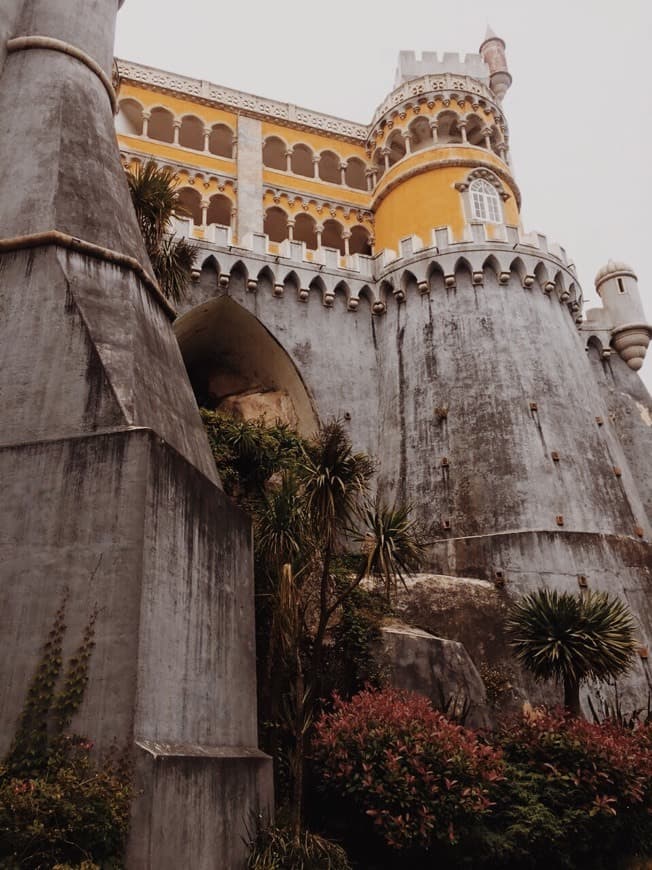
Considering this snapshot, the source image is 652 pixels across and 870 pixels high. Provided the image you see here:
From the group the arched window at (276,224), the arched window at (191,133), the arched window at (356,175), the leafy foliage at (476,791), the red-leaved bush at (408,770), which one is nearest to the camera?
the red-leaved bush at (408,770)

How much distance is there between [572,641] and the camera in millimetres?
13602

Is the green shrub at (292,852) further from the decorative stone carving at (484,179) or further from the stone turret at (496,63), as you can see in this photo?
the stone turret at (496,63)

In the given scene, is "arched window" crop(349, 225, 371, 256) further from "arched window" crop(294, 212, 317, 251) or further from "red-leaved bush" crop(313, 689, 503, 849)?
"red-leaved bush" crop(313, 689, 503, 849)

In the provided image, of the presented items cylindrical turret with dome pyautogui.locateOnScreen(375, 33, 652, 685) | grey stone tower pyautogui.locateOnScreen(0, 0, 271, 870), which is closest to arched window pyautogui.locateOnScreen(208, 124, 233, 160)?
cylindrical turret with dome pyautogui.locateOnScreen(375, 33, 652, 685)

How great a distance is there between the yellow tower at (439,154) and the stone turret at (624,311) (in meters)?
3.87

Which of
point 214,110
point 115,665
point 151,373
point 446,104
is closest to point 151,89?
point 214,110

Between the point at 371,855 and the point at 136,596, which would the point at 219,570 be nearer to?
the point at 136,596

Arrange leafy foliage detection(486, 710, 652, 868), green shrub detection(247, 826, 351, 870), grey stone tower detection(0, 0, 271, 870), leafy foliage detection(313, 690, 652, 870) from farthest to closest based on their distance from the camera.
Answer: leafy foliage detection(486, 710, 652, 868) → leafy foliage detection(313, 690, 652, 870) → green shrub detection(247, 826, 351, 870) → grey stone tower detection(0, 0, 271, 870)

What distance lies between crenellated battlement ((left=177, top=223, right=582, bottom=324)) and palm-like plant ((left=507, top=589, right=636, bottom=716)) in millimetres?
12145

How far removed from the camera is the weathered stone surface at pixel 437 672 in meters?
13.7

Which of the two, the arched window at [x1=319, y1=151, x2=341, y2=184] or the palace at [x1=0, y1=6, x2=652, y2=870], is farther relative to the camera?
the arched window at [x1=319, y1=151, x2=341, y2=184]

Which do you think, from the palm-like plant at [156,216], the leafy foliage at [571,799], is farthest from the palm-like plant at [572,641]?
the palm-like plant at [156,216]

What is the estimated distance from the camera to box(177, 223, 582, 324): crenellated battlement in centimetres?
2300

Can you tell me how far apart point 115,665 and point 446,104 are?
84.5 ft
